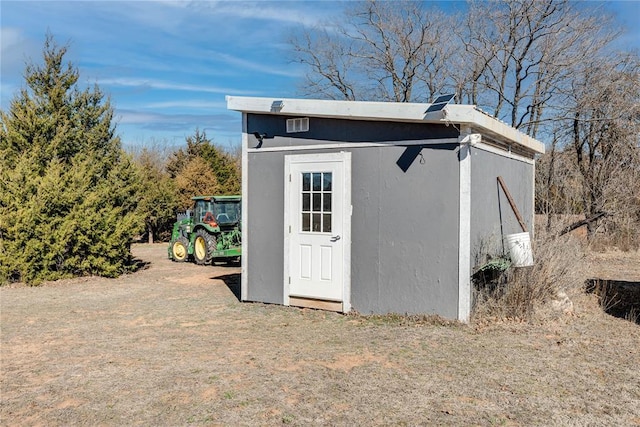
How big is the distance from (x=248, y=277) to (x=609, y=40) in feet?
45.9

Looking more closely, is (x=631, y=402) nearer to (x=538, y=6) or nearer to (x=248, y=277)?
(x=248, y=277)

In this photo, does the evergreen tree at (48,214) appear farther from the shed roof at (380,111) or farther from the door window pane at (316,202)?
the door window pane at (316,202)

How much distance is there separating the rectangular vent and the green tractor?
5822 millimetres

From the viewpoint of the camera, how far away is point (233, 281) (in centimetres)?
1018

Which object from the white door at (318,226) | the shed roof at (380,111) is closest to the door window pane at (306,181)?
the white door at (318,226)

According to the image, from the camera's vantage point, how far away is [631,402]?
3.92 metres

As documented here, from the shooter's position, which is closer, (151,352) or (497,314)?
(151,352)

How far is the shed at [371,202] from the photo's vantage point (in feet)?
20.5

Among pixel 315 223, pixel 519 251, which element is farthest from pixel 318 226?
pixel 519 251

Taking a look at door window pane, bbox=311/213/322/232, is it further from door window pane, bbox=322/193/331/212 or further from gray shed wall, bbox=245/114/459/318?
gray shed wall, bbox=245/114/459/318

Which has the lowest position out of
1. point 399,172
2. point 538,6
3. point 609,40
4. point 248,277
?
point 248,277

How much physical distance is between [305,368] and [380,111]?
3.39 m

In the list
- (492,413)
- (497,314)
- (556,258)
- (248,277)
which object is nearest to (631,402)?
(492,413)

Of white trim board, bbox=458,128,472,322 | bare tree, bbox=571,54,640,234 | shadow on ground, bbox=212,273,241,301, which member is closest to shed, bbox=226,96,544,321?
white trim board, bbox=458,128,472,322
